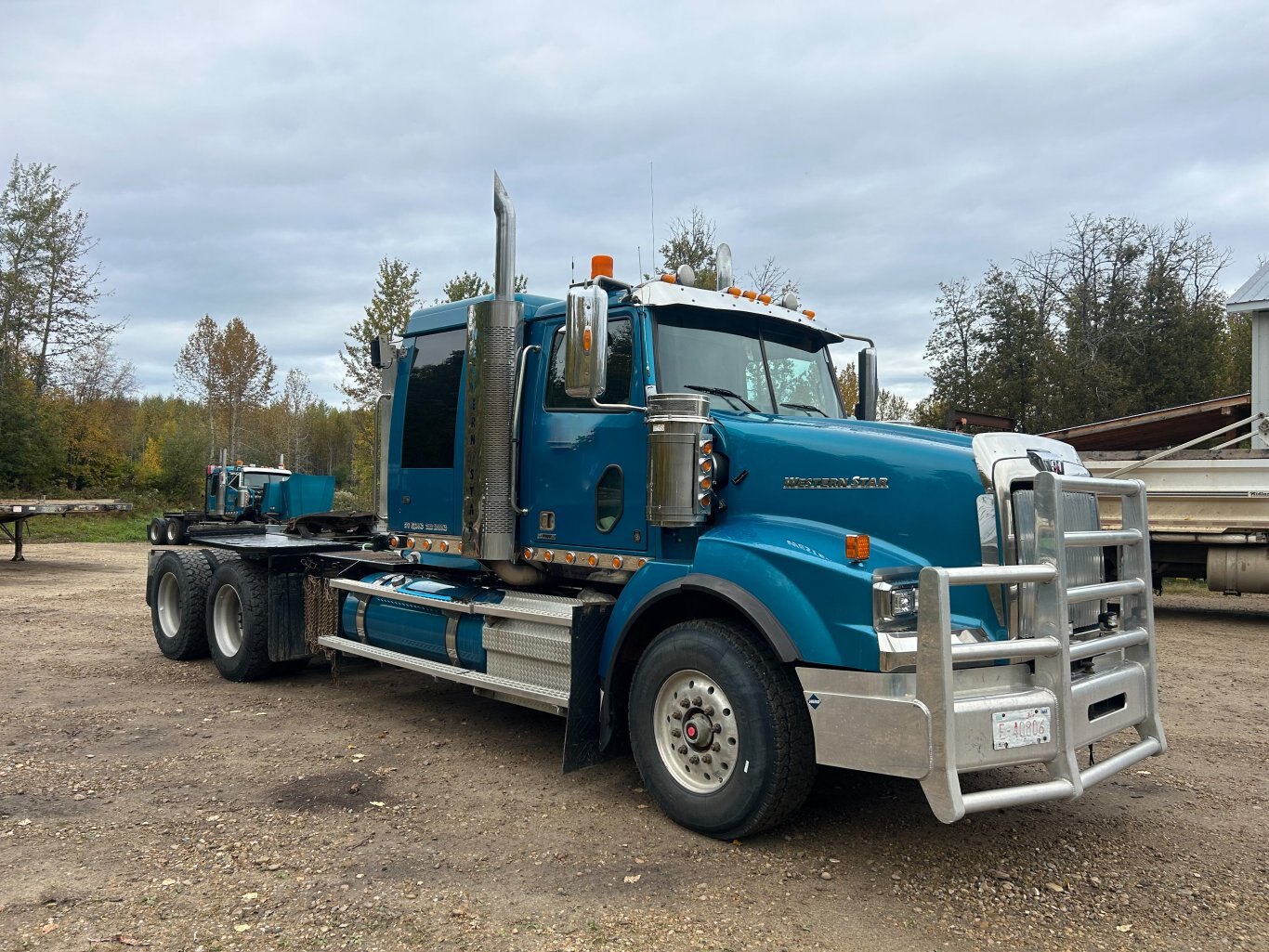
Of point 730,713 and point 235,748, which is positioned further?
point 235,748

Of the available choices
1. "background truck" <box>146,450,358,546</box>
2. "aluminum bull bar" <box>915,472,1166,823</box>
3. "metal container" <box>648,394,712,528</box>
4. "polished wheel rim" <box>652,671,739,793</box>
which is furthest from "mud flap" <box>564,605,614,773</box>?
"background truck" <box>146,450,358,546</box>

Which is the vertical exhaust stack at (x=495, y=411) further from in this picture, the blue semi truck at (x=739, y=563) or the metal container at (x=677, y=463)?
the metal container at (x=677, y=463)

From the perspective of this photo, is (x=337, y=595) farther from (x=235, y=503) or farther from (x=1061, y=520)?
(x=235, y=503)

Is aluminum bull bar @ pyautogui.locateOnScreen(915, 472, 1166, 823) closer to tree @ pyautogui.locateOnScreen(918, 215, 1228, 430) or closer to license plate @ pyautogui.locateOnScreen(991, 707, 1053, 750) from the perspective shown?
license plate @ pyautogui.locateOnScreen(991, 707, 1053, 750)

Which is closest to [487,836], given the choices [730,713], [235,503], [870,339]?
[730,713]

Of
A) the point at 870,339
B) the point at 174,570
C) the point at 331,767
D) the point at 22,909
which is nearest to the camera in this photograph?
the point at 22,909

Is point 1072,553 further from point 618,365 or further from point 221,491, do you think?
point 221,491

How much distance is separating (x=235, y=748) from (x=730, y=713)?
3.39 metres

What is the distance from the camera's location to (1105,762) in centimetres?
399

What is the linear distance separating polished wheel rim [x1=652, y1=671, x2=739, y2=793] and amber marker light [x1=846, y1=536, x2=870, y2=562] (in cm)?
88

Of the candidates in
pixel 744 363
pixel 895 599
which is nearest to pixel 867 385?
pixel 744 363

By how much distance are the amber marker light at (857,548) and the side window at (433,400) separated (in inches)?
121

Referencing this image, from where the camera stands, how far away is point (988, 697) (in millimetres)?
3660

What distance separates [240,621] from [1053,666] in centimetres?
661
